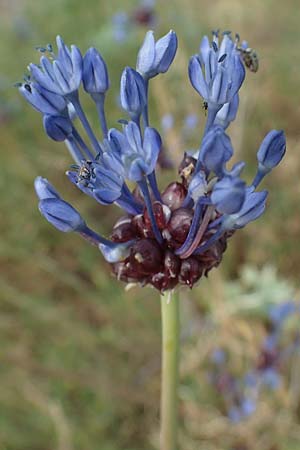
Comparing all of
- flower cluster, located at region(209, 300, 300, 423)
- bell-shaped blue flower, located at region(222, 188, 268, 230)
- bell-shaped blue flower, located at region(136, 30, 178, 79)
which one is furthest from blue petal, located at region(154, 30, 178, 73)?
flower cluster, located at region(209, 300, 300, 423)

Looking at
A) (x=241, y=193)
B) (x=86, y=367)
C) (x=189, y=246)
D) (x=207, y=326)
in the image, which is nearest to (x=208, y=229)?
(x=189, y=246)

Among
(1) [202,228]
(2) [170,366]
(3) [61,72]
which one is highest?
(3) [61,72]

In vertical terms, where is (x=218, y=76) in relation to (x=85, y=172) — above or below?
above

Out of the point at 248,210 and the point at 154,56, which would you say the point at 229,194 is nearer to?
the point at 248,210

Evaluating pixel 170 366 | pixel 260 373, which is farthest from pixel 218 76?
pixel 260 373

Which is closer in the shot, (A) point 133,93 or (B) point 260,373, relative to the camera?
(A) point 133,93

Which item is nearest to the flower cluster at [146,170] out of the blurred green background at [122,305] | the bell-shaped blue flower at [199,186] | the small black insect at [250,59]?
the bell-shaped blue flower at [199,186]

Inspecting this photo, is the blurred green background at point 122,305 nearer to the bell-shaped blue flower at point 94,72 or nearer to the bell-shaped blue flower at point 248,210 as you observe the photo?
the bell-shaped blue flower at point 94,72

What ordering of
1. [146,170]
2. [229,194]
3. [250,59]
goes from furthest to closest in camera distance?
[250,59], [146,170], [229,194]
